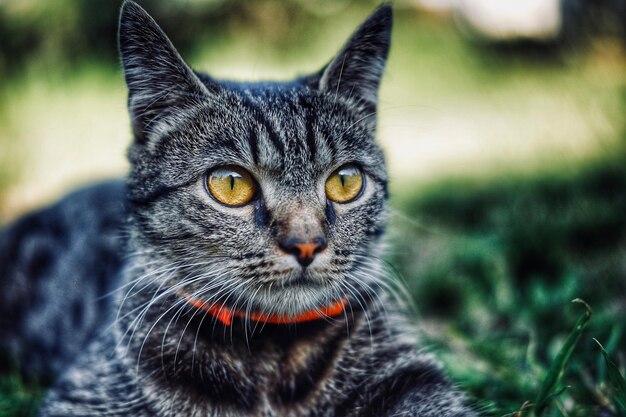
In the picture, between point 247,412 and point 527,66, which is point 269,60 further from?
point 247,412

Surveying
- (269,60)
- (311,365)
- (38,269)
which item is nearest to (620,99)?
(311,365)

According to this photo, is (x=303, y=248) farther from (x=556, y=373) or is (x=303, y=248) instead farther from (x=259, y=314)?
(x=556, y=373)

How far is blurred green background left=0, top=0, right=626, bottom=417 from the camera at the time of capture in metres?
1.94

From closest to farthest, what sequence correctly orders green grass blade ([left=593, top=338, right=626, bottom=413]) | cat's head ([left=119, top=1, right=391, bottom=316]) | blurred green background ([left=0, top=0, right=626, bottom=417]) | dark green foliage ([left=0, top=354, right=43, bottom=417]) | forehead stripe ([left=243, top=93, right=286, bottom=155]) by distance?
green grass blade ([left=593, top=338, right=626, bottom=413]), cat's head ([left=119, top=1, right=391, bottom=316]), forehead stripe ([left=243, top=93, right=286, bottom=155]), dark green foliage ([left=0, top=354, right=43, bottom=417]), blurred green background ([left=0, top=0, right=626, bottom=417])

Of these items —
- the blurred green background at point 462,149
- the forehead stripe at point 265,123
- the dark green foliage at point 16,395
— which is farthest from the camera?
the blurred green background at point 462,149

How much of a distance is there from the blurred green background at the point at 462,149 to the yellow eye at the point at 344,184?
32 centimetres

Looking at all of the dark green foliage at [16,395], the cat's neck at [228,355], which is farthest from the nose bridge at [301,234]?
the dark green foliage at [16,395]

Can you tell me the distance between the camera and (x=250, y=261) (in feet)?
4.45

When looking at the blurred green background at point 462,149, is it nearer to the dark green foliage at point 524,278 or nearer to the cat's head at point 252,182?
the dark green foliage at point 524,278

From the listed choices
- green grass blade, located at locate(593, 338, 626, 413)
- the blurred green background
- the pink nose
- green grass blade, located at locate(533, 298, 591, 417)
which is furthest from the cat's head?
green grass blade, located at locate(593, 338, 626, 413)

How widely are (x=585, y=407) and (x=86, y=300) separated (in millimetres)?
1890

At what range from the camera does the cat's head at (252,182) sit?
1.38 meters

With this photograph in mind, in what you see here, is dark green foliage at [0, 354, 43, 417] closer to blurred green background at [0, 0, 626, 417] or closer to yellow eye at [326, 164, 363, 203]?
blurred green background at [0, 0, 626, 417]

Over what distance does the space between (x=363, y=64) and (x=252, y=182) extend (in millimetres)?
596
